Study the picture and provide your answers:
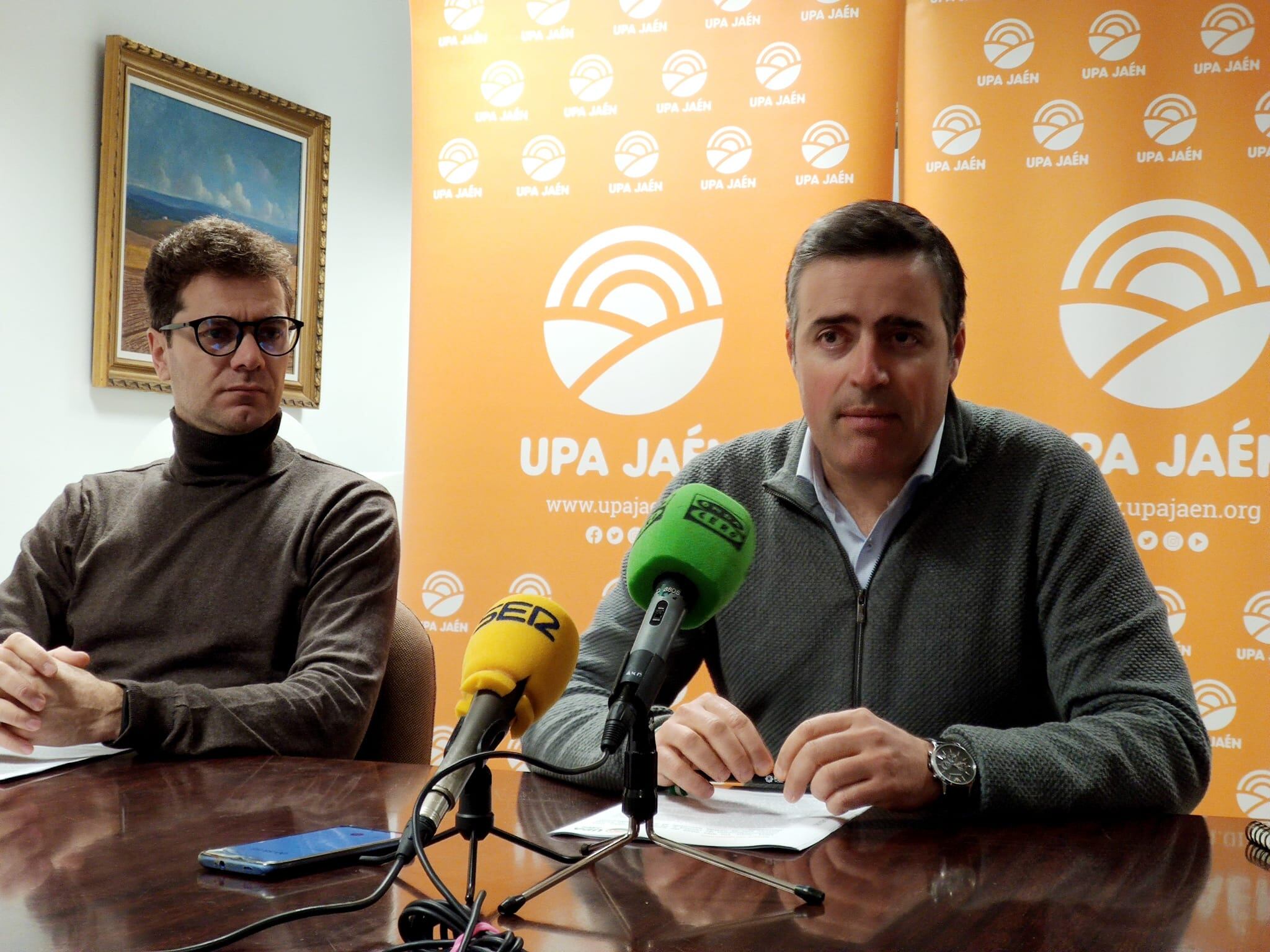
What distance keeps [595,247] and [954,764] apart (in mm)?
2019

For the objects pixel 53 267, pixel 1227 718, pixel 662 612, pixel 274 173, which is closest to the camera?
pixel 662 612

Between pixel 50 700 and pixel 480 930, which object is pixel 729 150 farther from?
pixel 480 930

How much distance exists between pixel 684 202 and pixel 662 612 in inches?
87.5

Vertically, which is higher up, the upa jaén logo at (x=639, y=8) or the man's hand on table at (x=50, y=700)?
the upa jaén logo at (x=639, y=8)

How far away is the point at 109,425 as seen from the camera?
158 inches

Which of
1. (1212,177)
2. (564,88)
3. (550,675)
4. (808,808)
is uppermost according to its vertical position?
(564,88)

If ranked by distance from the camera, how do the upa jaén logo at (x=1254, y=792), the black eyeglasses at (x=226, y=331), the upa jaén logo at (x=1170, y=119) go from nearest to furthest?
1. the black eyeglasses at (x=226, y=331)
2. the upa jaén logo at (x=1254, y=792)
3. the upa jaén logo at (x=1170, y=119)

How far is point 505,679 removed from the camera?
0.84 metres

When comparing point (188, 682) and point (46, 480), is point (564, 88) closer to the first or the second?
point (188, 682)

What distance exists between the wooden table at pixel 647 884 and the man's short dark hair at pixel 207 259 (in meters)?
1.03

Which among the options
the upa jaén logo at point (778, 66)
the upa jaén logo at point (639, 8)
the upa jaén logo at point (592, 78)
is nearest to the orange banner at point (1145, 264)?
the upa jaén logo at point (778, 66)

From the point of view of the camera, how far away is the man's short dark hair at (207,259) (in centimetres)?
206

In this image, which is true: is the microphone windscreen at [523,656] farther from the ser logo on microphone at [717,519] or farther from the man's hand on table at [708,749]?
the man's hand on table at [708,749]

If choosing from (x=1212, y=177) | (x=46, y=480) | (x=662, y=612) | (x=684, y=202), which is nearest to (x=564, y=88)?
(x=684, y=202)
